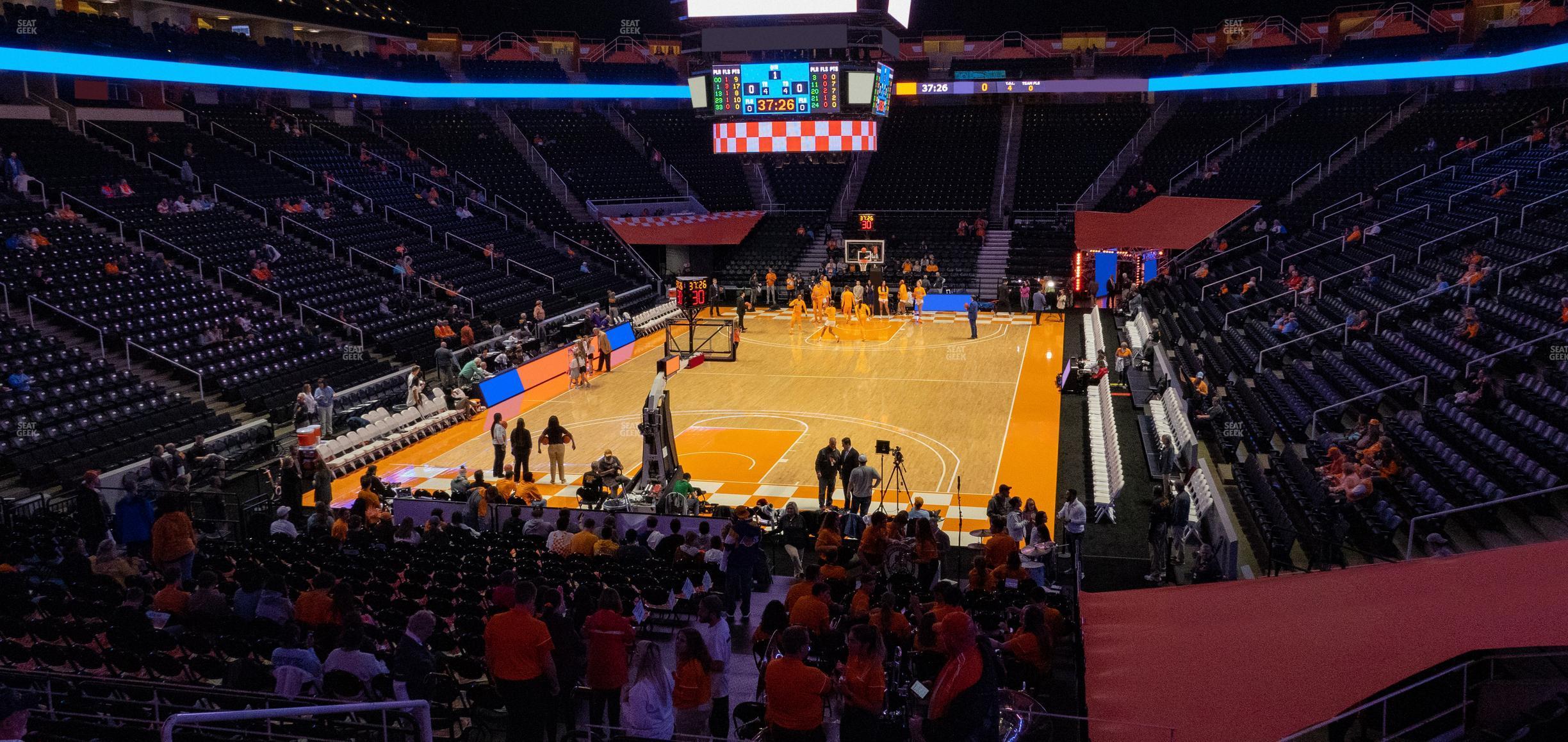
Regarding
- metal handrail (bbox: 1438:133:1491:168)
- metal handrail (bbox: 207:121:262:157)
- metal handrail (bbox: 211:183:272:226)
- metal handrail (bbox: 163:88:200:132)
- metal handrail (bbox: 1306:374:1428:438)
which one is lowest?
metal handrail (bbox: 1306:374:1428:438)

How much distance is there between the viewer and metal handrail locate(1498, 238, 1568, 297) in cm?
1795

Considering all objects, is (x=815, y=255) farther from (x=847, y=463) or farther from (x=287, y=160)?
(x=847, y=463)

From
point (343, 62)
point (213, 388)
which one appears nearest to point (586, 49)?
point (343, 62)

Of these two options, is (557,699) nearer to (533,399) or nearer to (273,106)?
(533,399)

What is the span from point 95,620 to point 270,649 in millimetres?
1811

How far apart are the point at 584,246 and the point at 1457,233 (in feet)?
82.7

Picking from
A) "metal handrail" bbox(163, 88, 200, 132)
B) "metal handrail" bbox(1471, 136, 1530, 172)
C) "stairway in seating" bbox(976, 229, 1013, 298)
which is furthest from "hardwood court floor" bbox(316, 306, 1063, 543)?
"metal handrail" bbox(163, 88, 200, 132)

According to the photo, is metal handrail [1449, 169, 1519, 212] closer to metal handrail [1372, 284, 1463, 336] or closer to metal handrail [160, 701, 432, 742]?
metal handrail [1372, 284, 1463, 336]

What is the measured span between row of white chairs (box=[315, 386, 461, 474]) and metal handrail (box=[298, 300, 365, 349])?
303 cm

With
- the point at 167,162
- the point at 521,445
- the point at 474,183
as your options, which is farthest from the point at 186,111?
the point at 521,445

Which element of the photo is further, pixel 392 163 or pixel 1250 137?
pixel 1250 137

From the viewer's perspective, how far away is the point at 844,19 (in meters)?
20.1

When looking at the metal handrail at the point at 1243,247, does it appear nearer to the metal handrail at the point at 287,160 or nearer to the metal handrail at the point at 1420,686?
the metal handrail at the point at 1420,686

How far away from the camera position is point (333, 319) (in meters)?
24.6
